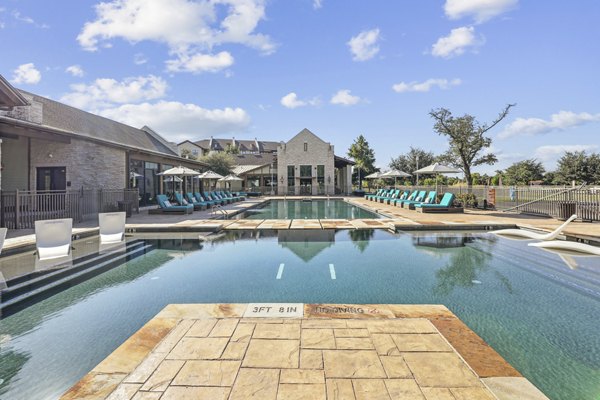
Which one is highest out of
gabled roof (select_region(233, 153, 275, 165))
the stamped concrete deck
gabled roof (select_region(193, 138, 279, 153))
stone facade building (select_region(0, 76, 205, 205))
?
gabled roof (select_region(193, 138, 279, 153))

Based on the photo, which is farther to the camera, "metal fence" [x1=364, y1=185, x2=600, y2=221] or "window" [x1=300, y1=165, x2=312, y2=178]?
"window" [x1=300, y1=165, x2=312, y2=178]

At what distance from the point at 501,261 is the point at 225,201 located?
58.8ft

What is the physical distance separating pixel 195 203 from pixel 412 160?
46.2 meters

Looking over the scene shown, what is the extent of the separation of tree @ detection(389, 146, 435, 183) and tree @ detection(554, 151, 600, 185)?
60.6 ft

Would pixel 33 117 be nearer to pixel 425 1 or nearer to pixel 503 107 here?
pixel 425 1

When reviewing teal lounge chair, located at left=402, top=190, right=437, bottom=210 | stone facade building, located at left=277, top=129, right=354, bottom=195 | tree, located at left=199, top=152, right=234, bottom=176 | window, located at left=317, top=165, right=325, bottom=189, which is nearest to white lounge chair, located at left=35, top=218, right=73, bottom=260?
teal lounge chair, located at left=402, top=190, right=437, bottom=210

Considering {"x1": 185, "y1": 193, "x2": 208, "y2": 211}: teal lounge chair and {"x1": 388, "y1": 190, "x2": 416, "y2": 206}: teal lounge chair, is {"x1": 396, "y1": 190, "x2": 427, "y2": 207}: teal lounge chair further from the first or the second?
{"x1": 185, "y1": 193, "x2": 208, "y2": 211}: teal lounge chair

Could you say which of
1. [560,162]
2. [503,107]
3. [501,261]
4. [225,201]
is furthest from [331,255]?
[560,162]

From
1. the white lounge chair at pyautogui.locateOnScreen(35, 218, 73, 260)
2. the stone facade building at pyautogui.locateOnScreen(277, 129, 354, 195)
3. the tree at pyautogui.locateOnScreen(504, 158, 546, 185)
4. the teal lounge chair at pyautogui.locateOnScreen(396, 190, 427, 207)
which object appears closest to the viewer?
the white lounge chair at pyautogui.locateOnScreen(35, 218, 73, 260)

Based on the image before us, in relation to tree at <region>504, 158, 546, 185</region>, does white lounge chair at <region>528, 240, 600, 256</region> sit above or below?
below

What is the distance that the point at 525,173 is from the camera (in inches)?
1768

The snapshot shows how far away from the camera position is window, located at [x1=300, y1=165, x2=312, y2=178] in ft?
126

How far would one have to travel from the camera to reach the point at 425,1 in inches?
435

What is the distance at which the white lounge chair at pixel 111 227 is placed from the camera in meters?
8.76
